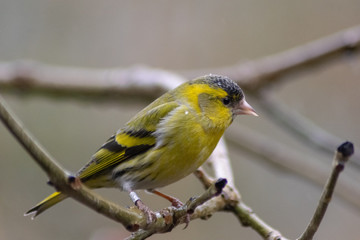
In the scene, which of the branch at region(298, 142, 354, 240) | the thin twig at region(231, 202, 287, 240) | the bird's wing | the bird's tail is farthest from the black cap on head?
the branch at region(298, 142, 354, 240)

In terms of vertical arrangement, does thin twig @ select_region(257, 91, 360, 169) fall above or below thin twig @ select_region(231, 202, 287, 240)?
above

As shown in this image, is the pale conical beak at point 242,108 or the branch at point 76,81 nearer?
the pale conical beak at point 242,108

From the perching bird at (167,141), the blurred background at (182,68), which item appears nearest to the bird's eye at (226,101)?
the perching bird at (167,141)

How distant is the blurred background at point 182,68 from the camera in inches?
274

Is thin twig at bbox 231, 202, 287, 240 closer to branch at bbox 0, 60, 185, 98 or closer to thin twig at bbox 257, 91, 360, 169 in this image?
thin twig at bbox 257, 91, 360, 169

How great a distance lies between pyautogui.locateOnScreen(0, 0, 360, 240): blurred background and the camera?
695 centimetres

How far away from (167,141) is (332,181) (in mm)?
1652

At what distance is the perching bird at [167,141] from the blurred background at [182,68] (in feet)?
10.8

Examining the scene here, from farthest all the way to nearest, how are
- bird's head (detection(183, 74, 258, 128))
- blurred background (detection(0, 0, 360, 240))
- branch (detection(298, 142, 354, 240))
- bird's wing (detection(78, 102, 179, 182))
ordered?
blurred background (detection(0, 0, 360, 240))
bird's head (detection(183, 74, 258, 128))
bird's wing (detection(78, 102, 179, 182))
branch (detection(298, 142, 354, 240))

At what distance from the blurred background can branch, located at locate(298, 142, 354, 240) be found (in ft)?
15.8

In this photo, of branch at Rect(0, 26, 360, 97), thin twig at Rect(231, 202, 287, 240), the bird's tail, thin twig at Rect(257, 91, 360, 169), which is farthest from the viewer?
branch at Rect(0, 26, 360, 97)

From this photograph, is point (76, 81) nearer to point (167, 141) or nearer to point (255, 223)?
point (167, 141)

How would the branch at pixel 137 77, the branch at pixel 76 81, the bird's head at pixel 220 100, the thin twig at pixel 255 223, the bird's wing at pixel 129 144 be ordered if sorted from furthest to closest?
the branch at pixel 76 81, the branch at pixel 137 77, the bird's head at pixel 220 100, the bird's wing at pixel 129 144, the thin twig at pixel 255 223

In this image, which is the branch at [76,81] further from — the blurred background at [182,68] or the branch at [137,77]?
the blurred background at [182,68]
